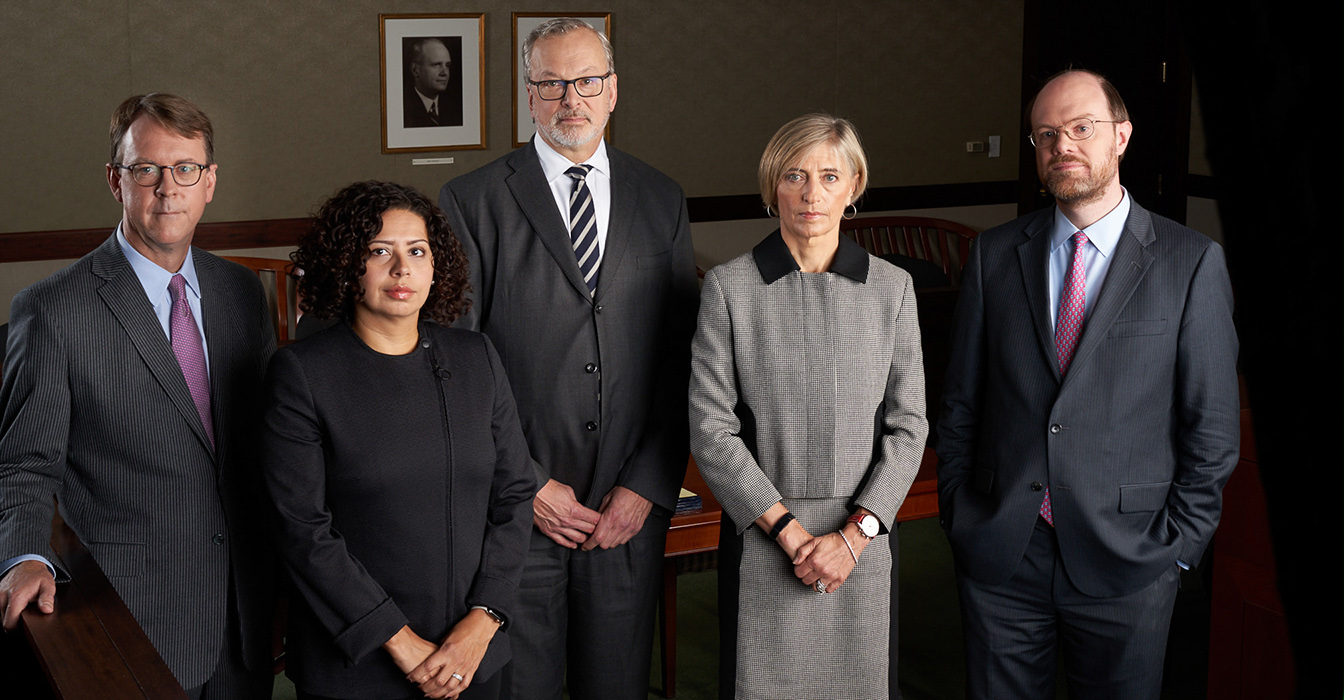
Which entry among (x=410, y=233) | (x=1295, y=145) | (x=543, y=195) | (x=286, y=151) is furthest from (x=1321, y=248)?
(x=286, y=151)

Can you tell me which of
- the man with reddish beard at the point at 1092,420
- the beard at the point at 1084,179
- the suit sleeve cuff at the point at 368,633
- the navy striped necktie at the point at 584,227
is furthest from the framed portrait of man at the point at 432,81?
the suit sleeve cuff at the point at 368,633

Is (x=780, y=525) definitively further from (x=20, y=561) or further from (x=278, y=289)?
(x=278, y=289)

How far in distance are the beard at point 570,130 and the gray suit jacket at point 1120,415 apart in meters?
0.98

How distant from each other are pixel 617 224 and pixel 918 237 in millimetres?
5734

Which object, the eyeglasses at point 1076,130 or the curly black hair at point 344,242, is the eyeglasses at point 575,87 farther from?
the eyeglasses at point 1076,130

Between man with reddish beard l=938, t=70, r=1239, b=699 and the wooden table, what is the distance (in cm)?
51

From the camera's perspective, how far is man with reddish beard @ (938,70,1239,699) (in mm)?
2221

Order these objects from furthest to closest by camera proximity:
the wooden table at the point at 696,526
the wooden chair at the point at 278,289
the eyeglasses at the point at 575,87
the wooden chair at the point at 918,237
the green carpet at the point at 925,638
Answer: the wooden chair at the point at 918,237 < the wooden chair at the point at 278,289 < the green carpet at the point at 925,638 < the wooden table at the point at 696,526 < the eyeglasses at the point at 575,87

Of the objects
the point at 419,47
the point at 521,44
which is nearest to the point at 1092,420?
the point at 521,44

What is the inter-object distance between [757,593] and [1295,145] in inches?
91.6

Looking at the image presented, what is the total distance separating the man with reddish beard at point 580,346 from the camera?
2467 mm

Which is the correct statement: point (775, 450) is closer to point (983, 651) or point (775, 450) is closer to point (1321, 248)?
point (983, 651)

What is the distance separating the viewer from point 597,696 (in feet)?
8.48

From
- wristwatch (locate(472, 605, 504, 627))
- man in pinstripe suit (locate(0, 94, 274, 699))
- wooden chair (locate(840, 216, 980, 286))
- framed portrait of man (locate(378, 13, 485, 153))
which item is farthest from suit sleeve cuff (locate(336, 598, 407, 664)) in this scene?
wooden chair (locate(840, 216, 980, 286))
